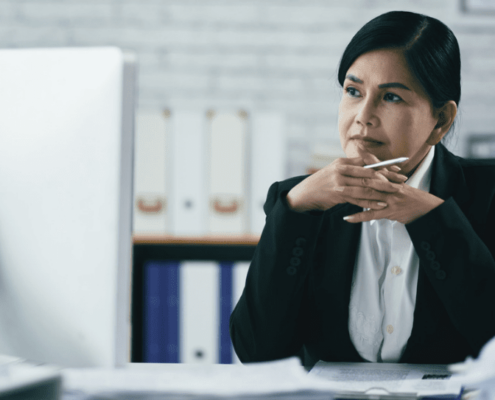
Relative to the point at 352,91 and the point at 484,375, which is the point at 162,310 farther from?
the point at 484,375

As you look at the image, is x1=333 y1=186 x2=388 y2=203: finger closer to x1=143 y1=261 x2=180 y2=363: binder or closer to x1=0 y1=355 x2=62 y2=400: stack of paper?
x1=0 y1=355 x2=62 y2=400: stack of paper

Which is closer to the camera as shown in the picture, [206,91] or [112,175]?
[112,175]

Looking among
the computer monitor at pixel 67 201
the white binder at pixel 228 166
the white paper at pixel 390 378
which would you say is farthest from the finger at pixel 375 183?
the white binder at pixel 228 166

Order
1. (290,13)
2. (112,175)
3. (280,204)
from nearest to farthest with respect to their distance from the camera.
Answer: (112,175)
(280,204)
(290,13)

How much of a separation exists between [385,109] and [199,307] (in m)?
1.19

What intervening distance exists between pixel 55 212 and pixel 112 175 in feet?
0.29

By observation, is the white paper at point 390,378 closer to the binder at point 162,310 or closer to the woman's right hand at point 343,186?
the woman's right hand at point 343,186

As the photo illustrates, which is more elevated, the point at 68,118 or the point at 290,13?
the point at 290,13

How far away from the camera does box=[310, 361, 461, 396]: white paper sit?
66 centimetres

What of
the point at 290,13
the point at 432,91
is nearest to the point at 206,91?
the point at 290,13

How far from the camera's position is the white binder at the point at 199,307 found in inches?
74.4

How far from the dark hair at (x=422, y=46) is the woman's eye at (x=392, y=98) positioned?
5cm

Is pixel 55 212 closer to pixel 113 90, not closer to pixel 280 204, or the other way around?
pixel 113 90

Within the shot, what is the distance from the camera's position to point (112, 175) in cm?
64
